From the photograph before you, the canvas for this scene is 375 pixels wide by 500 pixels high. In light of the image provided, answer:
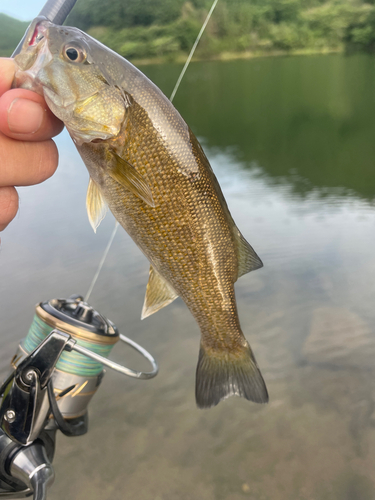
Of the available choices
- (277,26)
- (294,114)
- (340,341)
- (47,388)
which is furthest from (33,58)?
(277,26)

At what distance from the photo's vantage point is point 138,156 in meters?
0.86

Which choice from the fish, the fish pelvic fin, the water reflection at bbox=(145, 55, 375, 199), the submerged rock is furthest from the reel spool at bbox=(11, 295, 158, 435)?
the water reflection at bbox=(145, 55, 375, 199)

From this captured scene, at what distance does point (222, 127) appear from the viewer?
15414mm

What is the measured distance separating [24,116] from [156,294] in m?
0.54

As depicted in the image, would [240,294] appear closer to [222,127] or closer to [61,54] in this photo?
[61,54]

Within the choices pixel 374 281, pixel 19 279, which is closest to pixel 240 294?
pixel 374 281

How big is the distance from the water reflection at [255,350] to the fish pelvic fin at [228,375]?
1593mm

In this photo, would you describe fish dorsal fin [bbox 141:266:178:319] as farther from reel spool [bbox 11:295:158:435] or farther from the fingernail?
the fingernail

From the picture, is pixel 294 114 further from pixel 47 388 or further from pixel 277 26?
pixel 47 388

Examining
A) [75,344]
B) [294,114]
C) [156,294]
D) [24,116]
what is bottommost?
[294,114]

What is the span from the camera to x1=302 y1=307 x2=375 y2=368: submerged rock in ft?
10.6

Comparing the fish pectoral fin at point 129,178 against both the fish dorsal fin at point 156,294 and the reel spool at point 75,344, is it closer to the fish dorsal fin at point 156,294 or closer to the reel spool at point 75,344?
the fish dorsal fin at point 156,294

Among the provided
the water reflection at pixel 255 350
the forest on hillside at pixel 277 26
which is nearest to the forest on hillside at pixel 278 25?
the forest on hillside at pixel 277 26

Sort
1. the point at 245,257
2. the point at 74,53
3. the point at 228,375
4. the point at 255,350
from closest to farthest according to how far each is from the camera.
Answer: the point at 74,53 < the point at 245,257 < the point at 228,375 < the point at 255,350
